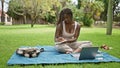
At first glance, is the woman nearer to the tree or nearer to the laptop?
the laptop

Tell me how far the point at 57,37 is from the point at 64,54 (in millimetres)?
623

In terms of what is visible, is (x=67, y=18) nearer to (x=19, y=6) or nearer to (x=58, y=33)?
(x=58, y=33)

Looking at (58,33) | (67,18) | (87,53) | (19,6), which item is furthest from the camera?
(19,6)

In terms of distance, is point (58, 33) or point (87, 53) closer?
point (87, 53)

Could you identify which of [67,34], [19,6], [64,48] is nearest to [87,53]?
[64,48]

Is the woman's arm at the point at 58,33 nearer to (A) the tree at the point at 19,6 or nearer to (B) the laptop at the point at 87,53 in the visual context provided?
(B) the laptop at the point at 87,53

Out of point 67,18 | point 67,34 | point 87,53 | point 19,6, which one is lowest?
point 87,53

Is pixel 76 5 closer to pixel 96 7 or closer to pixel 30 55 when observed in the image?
pixel 96 7

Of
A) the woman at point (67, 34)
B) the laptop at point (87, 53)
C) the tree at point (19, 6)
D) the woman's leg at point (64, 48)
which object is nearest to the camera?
the laptop at point (87, 53)

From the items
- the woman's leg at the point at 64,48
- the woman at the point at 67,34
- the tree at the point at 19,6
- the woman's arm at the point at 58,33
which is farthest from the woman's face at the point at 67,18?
the tree at the point at 19,6

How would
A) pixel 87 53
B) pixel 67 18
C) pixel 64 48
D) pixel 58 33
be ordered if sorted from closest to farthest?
pixel 87 53 < pixel 64 48 < pixel 67 18 < pixel 58 33

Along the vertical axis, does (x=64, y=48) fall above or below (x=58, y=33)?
below

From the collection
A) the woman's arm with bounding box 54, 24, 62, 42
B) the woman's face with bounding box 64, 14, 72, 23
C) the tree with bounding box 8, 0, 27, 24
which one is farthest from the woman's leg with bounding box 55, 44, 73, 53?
the tree with bounding box 8, 0, 27, 24

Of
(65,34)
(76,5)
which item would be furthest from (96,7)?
Answer: (65,34)
